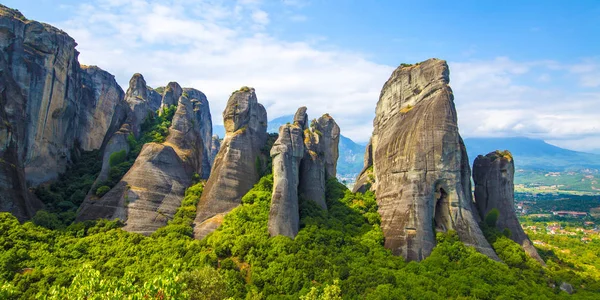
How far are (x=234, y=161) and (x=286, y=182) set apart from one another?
7.72 m

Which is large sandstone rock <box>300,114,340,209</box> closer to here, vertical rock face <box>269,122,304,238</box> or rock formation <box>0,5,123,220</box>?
vertical rock face <box>269,122,304,238</box>

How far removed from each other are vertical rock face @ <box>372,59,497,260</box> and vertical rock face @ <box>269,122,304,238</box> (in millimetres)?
9744

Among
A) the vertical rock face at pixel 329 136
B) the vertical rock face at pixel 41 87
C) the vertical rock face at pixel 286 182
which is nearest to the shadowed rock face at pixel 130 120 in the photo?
the vertical rock face at pixel 41 87

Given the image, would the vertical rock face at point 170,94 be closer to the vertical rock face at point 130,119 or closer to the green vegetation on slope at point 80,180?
the vertical rock face at point 130,119

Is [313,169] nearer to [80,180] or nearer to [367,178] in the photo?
[367,178]

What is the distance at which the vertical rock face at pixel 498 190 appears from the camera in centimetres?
4300

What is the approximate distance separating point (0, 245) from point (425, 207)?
36.2m

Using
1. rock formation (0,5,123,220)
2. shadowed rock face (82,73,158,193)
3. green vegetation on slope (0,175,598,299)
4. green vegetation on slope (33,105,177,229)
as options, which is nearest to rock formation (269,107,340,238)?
green vegetation on slope (0,175,598,299)

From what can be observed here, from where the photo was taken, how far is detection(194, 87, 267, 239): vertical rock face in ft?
133

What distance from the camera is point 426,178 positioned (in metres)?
39.1

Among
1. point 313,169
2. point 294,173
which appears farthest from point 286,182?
point 313,169

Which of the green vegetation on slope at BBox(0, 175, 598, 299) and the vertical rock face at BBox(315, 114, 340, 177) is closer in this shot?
the green vegetation on slope at BBox(0, 175, 598, 299)

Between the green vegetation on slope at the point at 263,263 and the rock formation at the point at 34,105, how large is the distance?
7.06 m

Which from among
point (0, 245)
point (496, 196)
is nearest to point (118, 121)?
point (0, 245)
